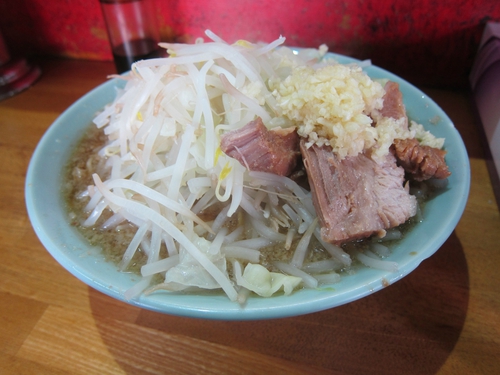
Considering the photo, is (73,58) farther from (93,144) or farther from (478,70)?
(478,70)

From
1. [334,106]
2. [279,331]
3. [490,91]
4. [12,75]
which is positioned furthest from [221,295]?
[12,75]

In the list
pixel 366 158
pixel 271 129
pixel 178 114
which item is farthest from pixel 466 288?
pixel 178 114

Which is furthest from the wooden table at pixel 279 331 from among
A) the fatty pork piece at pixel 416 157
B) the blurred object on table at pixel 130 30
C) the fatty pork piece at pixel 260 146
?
the blurred object on table at pixel 130 30

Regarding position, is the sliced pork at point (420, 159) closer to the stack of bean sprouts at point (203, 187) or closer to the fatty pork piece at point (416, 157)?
the fatty pork piece at point (416, 157)

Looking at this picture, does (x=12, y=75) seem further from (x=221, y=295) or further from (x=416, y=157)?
(x=416, y=157)

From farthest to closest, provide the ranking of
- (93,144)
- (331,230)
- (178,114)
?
(93,144), (178,114), (331,230)

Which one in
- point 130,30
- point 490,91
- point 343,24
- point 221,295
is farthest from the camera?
point 130,30

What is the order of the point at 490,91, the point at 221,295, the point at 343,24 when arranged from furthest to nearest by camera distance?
the point at 343,24, the point at 490,91, the point at 221,295
